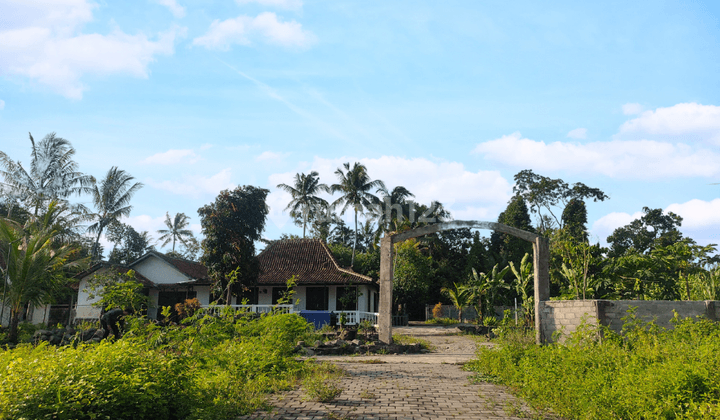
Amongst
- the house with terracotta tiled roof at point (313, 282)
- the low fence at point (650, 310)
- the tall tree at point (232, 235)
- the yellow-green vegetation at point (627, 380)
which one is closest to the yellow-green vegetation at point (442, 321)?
the house with terracotta tiled roof at point (313, 282)

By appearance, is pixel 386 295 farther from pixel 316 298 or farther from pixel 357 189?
pixel 357 189

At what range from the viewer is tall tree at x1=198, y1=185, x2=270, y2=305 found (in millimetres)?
22406

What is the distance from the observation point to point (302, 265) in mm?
26734

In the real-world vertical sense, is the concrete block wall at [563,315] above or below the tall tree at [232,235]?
below

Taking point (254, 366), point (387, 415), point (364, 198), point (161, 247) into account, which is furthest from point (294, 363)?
point (161, 247)

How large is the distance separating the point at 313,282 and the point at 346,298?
191cm

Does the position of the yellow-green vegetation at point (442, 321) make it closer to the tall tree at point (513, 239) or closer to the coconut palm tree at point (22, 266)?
the tall tree at point (513, 239)

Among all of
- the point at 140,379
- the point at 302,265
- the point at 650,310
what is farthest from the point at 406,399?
the point at 302,265

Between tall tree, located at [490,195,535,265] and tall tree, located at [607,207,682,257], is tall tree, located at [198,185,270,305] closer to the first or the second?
tall tree, located at [490,195,535,265]

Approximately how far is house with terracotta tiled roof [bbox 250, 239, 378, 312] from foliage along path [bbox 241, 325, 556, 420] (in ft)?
47.5

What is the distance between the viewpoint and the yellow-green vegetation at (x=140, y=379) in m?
3.85

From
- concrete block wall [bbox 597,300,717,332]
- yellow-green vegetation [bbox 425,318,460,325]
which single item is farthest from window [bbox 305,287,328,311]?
concrete block wall [bbox 597,300,717,332]

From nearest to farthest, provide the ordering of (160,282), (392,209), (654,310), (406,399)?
(406,399)
(654,310)
(160,282)
(392,209)

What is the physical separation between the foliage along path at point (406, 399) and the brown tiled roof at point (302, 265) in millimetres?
14409
